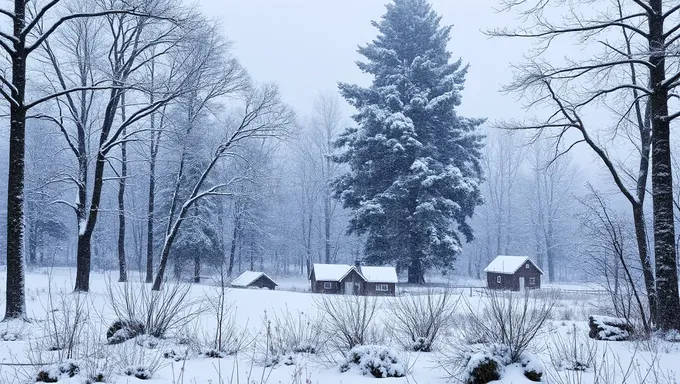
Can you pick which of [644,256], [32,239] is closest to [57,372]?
[644,256]

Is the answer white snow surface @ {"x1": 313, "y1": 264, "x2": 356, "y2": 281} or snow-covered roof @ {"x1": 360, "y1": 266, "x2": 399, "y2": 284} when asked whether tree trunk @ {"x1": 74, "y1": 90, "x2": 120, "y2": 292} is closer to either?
white snow surface @ {"x1": 313, "y1": 264, "x2": 356, "y2": 281}

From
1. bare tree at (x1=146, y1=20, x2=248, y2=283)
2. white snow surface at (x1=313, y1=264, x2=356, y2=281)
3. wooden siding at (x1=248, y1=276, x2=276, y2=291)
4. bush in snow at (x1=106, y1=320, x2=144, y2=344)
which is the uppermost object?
bare tree at (x1=146, y1=20, x2=248, y2=283)

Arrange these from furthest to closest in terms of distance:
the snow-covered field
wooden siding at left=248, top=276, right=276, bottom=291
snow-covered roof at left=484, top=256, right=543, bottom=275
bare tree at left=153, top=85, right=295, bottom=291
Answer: snow-covered roof at left=484, top=256, right=543, bottom=275
wooden siding at left=248, top=276, right=276, bottom=291
bare tree at left=153, top=85, right=295, bottom=291
the snow-covered field

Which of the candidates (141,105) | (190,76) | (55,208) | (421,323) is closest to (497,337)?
(421,323)

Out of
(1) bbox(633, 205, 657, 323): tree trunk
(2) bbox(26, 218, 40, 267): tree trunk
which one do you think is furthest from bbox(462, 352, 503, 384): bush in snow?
(2) bbox(26, 218, 40, 267): tree trunk

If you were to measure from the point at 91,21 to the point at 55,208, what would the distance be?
30870mm

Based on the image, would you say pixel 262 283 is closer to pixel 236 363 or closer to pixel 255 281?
pixel 255 281

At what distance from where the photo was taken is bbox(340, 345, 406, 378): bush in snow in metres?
6.45

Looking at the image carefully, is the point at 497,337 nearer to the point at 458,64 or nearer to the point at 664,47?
the point at 664,47

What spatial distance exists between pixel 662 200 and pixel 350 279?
72.4 ft

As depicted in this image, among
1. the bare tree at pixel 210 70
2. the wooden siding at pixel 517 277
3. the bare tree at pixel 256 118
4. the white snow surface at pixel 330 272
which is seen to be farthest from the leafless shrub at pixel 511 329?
the wooden siding at pixel 517 277

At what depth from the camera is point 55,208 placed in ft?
143

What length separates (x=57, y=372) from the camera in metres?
5.61

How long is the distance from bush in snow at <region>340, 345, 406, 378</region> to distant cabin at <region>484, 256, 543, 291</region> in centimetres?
2928
